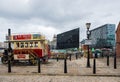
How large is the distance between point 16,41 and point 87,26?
28.2 ft

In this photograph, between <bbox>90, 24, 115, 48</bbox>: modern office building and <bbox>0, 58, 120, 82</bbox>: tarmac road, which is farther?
<bbox>90, 24, 115, 48</bbox>: modern office building

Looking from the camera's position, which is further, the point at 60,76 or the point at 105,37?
the point at 105,37

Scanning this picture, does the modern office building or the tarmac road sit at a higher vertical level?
the modern office building

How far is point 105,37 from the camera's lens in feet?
335

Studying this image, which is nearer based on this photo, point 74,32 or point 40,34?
point 40,34

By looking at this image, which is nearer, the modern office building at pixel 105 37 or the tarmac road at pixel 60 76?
the tarmac road at pixel 60 76

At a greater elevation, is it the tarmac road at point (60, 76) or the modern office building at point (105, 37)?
the modern office building at point (105, 37)

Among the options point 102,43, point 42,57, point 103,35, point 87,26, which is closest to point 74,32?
point 42,57

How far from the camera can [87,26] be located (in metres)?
23.8

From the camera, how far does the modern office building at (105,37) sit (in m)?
92.7

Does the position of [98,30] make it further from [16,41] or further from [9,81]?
[9,81]

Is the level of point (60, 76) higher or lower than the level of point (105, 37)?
lower

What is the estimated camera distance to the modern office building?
92675 mm

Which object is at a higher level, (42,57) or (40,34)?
(40,34)
